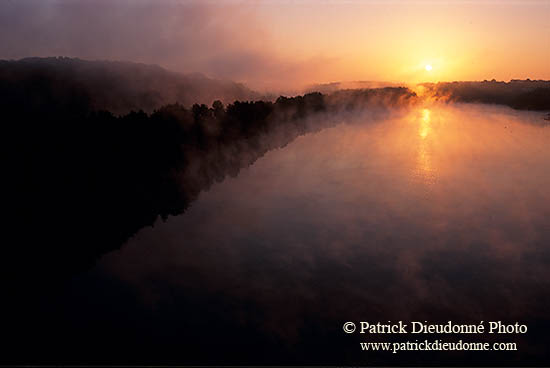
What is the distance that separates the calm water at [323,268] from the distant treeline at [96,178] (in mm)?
3193

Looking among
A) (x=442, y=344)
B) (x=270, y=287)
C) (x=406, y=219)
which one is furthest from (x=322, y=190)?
(x=442, y=344)

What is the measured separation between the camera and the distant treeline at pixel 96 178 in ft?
84.2

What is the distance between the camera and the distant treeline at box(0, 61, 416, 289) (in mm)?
25656

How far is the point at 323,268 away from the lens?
69.5 ft

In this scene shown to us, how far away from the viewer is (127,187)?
39438mm

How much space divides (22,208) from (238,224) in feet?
55.2

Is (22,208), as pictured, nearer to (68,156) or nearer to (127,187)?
(68,156)

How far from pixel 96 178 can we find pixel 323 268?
89.6ft

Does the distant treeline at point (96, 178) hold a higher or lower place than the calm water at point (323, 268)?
higher

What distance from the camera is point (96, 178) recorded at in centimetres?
3847

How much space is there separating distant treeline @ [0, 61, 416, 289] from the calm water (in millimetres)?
3193

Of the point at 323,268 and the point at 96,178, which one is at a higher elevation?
the point at 96,178

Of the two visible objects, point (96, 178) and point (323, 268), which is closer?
point (323, 268)

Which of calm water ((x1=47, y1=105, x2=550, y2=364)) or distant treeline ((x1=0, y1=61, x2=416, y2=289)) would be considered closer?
calm water ((x1=47, y1=105, x2=550, y2=364))
